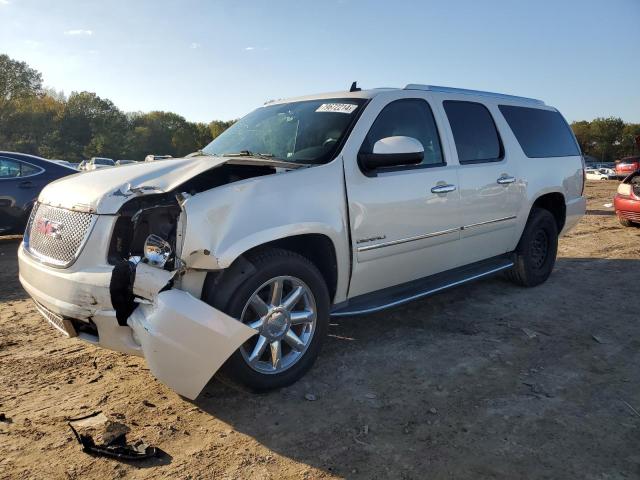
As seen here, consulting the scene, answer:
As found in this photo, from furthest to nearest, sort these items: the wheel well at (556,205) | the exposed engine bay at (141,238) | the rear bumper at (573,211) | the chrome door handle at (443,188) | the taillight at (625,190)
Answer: the taillight at (625,190) < the rear bumper at (573,211) < the wheel well at (556,205) < the chrome door handle at (443,188) < the exposed engine bay at (141,238)

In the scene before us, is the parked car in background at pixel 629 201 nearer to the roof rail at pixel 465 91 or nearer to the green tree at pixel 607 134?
the roof rail at pixel 465 91

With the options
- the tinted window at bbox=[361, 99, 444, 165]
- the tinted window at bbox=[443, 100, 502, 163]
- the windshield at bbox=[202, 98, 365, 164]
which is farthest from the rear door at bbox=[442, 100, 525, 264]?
the windshield at bbox=[202, 98, 365, 164]

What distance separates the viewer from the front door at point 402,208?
3.48 m

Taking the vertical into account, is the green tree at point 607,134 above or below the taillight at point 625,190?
above

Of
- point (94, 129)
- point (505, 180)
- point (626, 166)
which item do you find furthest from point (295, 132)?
point (94, 129)

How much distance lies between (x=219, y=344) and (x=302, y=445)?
685 millimetres

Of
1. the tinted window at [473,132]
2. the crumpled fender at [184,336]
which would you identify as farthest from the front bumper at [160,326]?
the tinted window at [473,132]

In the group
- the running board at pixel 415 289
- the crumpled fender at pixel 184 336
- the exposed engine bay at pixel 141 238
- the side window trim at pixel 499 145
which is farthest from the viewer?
the side window trim at pixel 499 145

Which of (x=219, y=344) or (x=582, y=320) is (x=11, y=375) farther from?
(x=582, y=320)

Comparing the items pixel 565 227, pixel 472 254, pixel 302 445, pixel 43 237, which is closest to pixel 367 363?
pixel 302 445

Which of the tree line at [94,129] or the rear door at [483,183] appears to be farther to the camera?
the tree line at [94,129]

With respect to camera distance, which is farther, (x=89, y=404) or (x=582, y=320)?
(x=582, y=320)

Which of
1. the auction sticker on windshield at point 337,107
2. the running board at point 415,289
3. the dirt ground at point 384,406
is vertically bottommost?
the dirt ground at point 384,406

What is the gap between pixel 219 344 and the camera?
8.62 feet
